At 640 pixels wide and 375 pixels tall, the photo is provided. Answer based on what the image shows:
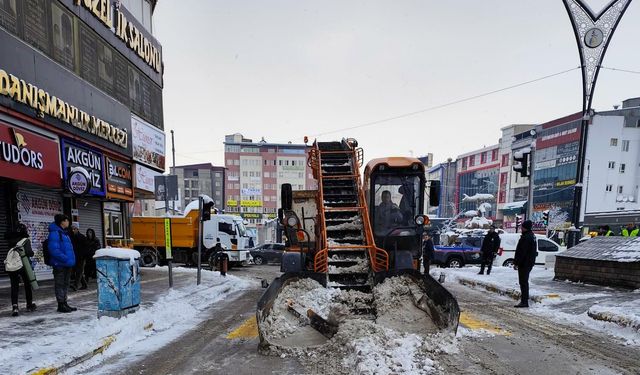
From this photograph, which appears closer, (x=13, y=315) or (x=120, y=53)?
(x=13, y=315)

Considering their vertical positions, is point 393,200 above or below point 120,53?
below

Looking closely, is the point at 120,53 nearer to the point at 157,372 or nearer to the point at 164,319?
the point at 164,319

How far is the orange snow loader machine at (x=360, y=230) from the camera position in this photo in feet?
17.7

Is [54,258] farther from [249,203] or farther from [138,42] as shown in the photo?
[249,203]

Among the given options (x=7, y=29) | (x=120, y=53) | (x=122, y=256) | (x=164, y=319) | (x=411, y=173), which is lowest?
(x=164, y=319)

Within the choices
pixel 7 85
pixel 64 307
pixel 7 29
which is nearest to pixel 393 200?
pixel 64 307

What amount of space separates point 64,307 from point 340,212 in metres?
5.52

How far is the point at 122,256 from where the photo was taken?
19.8 ft

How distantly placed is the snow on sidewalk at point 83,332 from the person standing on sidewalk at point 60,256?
14.5 inches

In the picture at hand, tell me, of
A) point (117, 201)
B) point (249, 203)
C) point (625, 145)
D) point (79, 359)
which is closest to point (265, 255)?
point (117, 201)

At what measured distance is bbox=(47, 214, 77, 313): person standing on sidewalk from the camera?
6.43 m

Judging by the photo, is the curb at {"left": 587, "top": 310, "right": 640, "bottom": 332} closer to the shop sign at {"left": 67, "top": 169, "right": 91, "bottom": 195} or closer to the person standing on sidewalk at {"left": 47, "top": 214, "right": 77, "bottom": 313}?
the person standing on sidewalk at {"left": 47, "top": 214, "right": 77, "bottom": 313}

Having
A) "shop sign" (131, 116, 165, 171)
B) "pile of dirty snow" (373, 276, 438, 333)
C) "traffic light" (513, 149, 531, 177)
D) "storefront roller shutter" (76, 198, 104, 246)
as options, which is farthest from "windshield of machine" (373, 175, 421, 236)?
"shop sign" (131, 116, 165, 171)

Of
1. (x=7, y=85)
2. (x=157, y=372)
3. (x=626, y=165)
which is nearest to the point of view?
(x=157, y=372)
